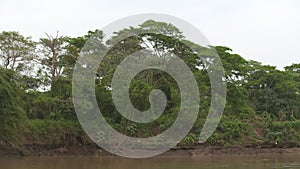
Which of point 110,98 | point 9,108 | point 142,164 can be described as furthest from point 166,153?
point 9,108

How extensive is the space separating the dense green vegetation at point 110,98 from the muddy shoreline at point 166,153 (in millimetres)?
346

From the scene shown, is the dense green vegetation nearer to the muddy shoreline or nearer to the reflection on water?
the muddy shoreline

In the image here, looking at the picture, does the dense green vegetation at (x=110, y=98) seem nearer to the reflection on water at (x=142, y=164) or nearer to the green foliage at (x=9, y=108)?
the green foliage at (x=9, y=108)

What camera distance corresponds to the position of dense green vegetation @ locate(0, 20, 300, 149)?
2320 cm

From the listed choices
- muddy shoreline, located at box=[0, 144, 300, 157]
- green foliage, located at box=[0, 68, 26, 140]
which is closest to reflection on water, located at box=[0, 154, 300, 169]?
green foliage, located at box=[0, 68, 26, 140]

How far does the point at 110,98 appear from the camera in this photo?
81.4 feet

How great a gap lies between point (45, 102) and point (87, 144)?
3268mm

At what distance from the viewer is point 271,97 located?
102 ft

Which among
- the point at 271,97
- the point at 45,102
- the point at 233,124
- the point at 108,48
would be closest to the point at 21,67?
the point at 45,102

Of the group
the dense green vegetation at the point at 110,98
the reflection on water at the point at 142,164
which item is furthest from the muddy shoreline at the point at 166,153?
the reflection on water at the point at 142,164

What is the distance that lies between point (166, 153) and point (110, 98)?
4373 millimetres

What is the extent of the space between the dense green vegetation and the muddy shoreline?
0.35 meters

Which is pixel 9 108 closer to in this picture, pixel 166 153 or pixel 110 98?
pixel 110 98

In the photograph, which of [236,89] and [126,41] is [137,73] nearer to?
[126,41]
